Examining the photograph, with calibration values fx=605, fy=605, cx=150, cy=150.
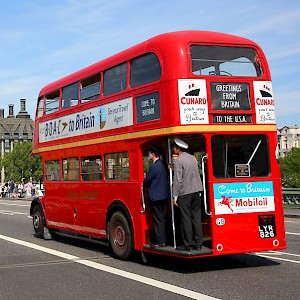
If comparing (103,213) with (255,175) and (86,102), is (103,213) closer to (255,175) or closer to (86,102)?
(86,102)

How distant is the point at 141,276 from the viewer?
9.08 metres

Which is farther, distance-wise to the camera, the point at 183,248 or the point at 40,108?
the point at 40,108

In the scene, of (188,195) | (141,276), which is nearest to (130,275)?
(141,276)

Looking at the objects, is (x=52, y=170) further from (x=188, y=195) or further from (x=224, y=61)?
(x=224, y=61)

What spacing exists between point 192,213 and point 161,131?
139cm

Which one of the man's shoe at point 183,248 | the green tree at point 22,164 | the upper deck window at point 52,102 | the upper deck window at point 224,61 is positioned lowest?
the man's shoe at point 183,248

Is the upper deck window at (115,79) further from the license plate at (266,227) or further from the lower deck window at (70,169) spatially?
the license plate at (266,227)

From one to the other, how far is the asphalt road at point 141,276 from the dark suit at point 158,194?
642mm

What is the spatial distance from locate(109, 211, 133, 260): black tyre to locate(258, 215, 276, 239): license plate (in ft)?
7.56

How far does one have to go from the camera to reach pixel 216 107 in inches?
376

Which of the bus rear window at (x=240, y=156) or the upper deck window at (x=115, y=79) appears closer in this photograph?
the bus rear window at (x=240, y=156)

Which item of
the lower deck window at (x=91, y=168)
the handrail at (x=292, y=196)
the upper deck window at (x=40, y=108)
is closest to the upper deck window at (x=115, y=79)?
the lower deck window at (x=91, y=168)

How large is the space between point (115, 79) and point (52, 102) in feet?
12.1

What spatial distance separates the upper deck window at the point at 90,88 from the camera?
12.0 meters
